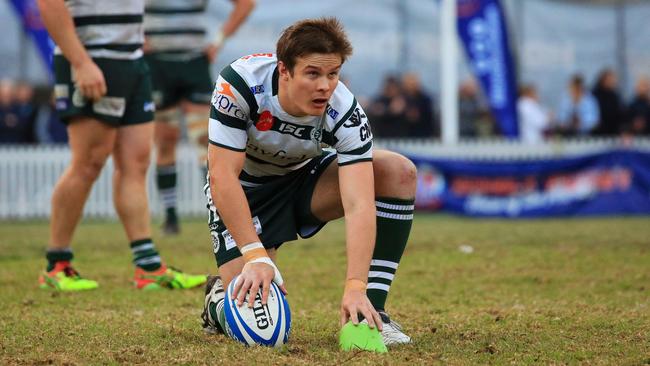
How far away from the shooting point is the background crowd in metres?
16.3

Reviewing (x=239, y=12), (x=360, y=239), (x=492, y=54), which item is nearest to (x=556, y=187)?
(x=492, y=54)

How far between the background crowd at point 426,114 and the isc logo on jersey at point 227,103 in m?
12.0

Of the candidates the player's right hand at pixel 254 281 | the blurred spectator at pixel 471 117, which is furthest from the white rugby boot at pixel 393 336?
the blurred spectator at pixel 471 117

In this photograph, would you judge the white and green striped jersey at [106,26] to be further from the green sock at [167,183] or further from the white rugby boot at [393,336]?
the green sock at [167,183]

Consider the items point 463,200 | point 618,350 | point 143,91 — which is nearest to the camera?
point 618,350

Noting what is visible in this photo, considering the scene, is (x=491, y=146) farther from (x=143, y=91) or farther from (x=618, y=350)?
(x=618, y=350)

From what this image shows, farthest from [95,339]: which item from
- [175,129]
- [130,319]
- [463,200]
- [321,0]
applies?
[321,0]

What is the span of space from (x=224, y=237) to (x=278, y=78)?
85cm

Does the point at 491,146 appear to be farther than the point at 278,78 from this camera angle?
Yes

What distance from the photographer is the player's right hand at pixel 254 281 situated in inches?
170

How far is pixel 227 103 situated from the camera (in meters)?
4.48

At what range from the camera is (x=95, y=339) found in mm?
4594

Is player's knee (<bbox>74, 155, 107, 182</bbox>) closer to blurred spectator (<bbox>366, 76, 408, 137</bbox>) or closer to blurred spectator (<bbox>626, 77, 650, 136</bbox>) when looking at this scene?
blurred spectator (<bbox>366, 76, 408, 137</bbox>)

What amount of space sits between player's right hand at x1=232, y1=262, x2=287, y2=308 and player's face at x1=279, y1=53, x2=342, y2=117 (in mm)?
677
